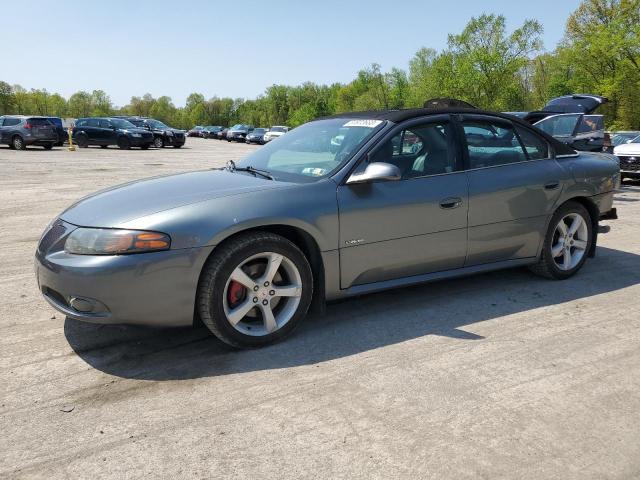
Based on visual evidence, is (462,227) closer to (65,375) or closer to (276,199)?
(276,199)

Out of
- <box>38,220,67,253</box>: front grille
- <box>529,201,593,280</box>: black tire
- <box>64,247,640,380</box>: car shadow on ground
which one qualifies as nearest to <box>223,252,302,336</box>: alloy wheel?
<box>64,247,640,380</box>: car shadow on ground

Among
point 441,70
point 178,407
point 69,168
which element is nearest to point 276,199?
point 178,407

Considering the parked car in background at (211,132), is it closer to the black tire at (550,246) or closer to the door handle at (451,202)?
the black tire at (550,246)

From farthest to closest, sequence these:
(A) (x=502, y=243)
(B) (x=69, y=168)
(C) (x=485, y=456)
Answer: (B) (x=69, y=168) → (A) (x=502, y=243) → (C) (x=485, y=456)

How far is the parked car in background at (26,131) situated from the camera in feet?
84.0

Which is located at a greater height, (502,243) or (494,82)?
(494,82)

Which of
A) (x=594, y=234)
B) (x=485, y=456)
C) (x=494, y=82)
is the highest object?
(x=494, y=82)

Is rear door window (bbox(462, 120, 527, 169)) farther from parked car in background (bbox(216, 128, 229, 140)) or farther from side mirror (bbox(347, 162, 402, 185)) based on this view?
parked car in background (bbox(216, 128, 229, 140))

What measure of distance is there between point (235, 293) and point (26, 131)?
26.0 m

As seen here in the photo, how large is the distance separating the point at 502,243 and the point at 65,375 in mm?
3279

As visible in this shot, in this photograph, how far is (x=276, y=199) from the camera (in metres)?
3.57

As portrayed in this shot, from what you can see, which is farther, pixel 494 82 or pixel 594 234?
pixel 494 82

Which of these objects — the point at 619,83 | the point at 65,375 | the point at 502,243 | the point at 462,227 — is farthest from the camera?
the point at 619,83

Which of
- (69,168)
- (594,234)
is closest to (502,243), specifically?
(594,234)
